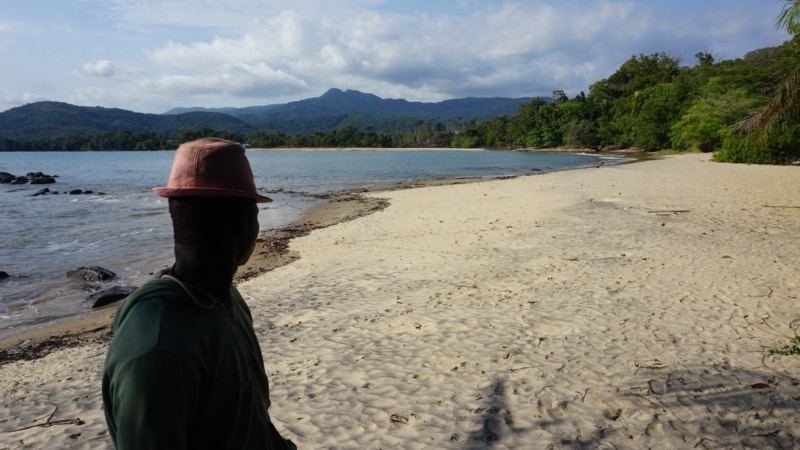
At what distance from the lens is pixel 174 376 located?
3.55 ft

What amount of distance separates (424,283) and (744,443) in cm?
485

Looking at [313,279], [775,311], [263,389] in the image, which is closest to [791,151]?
[775,311]

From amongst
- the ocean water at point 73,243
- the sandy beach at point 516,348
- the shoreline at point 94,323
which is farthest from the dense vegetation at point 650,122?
the ocean water at point 73,243

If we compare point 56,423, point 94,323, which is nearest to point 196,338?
point 56,423

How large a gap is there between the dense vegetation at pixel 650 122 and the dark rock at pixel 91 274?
50.9ft

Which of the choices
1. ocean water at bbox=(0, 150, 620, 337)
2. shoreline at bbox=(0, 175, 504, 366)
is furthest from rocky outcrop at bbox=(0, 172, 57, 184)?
shoreline at bbox=(0, 175, 504, 366)

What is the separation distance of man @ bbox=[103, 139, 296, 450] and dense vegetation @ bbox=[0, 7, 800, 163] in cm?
1336

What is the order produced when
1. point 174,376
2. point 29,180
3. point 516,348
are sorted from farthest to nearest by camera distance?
point 29,180 → point 516,348 → point 174,376

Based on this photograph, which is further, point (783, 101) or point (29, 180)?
point (29, 180)

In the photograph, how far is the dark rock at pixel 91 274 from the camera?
10275mm

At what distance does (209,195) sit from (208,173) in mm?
58

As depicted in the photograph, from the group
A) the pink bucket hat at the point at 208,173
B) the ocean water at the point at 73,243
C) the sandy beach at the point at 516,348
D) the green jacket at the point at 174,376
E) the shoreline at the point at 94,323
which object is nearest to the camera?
the green jacket at the point at 174,376

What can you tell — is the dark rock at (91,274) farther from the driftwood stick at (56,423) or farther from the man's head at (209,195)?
the man's head at (209,195)

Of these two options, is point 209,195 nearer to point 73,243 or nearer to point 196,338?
point 196,338
